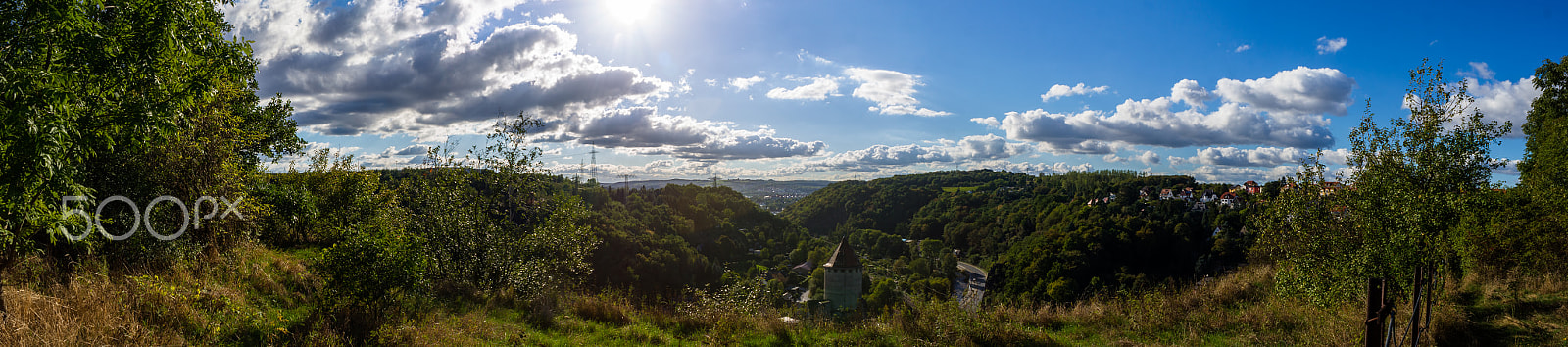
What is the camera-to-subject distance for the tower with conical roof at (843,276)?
28562mm

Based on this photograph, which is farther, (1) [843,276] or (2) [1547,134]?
(1) [843,276]

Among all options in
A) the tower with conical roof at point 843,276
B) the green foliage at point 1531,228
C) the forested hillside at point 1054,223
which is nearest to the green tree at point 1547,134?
the green foliage at point 1531,228

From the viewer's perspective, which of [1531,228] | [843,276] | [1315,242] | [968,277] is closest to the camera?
[1315,242]

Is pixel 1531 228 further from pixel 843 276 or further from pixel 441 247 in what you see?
pixel 843 276

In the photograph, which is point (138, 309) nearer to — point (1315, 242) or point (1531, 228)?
point (1315, 242)

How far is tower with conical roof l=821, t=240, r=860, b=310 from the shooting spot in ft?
93.7

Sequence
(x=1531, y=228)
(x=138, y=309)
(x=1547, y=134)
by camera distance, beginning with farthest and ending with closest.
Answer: (x=1547, y=134) → (x=1531, y=228) → (x=138, y=309)

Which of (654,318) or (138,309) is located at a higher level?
→ (138,309)

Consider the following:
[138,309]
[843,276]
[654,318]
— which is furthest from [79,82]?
[843,276]

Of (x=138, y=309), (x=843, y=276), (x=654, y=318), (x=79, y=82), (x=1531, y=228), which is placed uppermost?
(x=79, y=82)

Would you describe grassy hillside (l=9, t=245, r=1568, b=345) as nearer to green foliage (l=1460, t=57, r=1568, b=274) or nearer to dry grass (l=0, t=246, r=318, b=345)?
dry grass (l=0, t=246, r=318, b=345)

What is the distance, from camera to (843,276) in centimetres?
2869

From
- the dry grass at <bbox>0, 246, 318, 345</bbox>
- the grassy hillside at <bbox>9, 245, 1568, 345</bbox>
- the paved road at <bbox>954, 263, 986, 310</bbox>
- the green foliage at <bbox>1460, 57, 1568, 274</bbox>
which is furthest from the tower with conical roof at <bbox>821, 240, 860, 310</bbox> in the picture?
the paved road at <bbox>954, 263, 986, 310</bbox>

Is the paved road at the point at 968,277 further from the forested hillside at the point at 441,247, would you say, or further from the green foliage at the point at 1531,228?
the forested hillside at the point at 441,247
